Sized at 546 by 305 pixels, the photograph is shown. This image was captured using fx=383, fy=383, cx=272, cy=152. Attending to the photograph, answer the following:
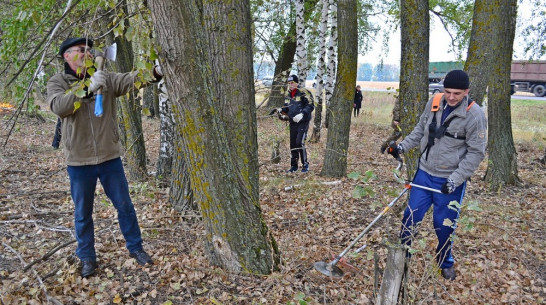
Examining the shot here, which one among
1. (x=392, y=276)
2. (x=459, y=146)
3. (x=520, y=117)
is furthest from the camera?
(x=520, y=117)

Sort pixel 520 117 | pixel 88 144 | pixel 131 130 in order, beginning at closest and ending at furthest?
pixel 88 144 → pixel 131 130 → pixel 520 117

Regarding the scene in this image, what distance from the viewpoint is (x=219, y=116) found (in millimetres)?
3207

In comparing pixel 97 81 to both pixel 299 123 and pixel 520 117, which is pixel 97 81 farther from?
pixel 520 117

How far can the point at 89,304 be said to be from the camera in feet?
10.3

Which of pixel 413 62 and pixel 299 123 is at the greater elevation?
pixel 413 62

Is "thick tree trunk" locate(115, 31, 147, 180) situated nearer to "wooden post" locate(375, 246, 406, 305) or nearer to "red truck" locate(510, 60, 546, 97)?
"wooden post" locate(375, 246, 406, 305)

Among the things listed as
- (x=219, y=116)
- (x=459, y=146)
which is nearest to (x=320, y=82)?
(x=459, y=146)

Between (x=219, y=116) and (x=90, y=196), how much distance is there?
1.48 m

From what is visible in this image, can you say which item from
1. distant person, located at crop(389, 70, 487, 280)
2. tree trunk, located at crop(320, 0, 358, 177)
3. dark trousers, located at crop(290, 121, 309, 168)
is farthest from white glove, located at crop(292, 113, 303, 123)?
distant person, located at crop(389, 70, 487, 280)

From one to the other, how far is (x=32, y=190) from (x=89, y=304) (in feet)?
12.5

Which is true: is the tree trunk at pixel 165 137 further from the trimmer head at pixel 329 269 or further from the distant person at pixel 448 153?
the distant person at pixel 448 153

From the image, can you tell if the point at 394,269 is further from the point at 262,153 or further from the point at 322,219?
the point at 262,153

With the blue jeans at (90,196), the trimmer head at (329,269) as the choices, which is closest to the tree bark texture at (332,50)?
the trimmer head at (329,269)

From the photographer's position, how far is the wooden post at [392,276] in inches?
108
